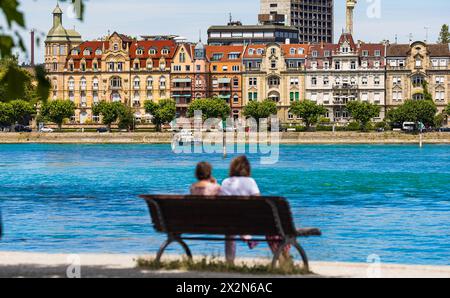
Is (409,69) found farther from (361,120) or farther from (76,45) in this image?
(76,45)

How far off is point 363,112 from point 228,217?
5136 inches

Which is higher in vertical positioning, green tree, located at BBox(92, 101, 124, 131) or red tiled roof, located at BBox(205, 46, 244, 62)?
red tiled roof, located at BBox(205, 46, 244, 62)

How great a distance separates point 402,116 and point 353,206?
9517 centimetres

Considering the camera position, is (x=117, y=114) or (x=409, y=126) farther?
(x=117, y=114)

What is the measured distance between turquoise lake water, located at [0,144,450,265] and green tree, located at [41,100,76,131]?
40726mm

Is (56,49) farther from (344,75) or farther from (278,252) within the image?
(278,252)

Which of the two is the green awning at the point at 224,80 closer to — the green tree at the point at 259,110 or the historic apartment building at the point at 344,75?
the green tree at the point at 259,110

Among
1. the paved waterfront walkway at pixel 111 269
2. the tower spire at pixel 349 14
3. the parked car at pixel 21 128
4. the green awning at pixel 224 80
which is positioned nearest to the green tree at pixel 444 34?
the tower spire at pixel 349 14

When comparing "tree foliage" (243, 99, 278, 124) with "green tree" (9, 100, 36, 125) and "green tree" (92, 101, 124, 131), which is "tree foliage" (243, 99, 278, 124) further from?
"green tree" (9, 100, 36, 125)

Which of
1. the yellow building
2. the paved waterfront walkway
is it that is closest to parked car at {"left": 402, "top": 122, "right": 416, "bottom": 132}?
the yellow building

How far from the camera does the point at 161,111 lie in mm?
148250

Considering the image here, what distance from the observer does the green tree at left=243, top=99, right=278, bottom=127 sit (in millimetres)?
151500

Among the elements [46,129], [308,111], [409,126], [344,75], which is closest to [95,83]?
[46,129]
